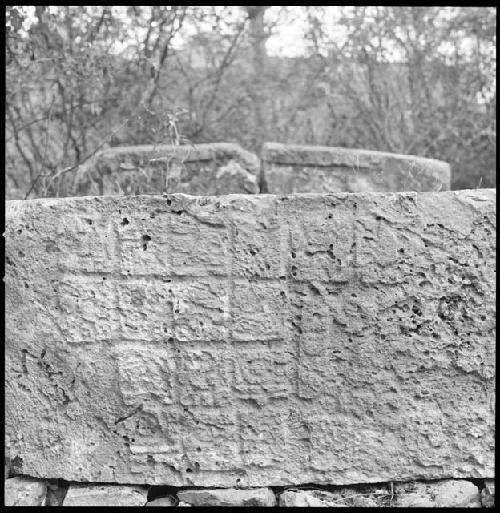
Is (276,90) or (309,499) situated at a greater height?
(276,90)

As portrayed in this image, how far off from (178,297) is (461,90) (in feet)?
14.2

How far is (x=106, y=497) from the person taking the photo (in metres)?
2.16

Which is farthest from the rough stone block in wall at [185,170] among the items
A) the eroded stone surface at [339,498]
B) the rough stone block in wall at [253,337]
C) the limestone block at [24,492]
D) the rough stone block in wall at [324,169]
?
the eroded stone surface at [339,498]

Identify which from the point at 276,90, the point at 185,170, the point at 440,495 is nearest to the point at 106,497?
the point at 440,495

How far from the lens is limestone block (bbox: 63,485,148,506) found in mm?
2152

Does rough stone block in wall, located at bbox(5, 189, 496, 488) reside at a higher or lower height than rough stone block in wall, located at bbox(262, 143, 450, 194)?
lower

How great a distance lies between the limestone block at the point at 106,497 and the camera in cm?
215

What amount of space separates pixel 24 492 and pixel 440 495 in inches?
51.1

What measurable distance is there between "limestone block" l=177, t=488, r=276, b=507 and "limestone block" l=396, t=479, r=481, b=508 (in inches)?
16.2

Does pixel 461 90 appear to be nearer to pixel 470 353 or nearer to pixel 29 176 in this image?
pixel 29 176

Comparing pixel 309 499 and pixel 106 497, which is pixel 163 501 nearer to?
pixel 106 497

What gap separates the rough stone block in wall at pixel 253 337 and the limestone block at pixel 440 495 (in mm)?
45

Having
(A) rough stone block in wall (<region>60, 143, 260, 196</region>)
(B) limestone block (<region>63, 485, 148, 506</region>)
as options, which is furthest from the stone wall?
(A) rough stone block in wall (<region>60, 143, 260, 196</region>)

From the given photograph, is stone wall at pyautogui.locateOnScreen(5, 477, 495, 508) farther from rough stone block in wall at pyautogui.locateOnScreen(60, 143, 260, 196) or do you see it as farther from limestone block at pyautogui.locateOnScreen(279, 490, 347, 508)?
rough stone block in wall at pyautogui.locateOnScreen(60, 143, 260, 196)
